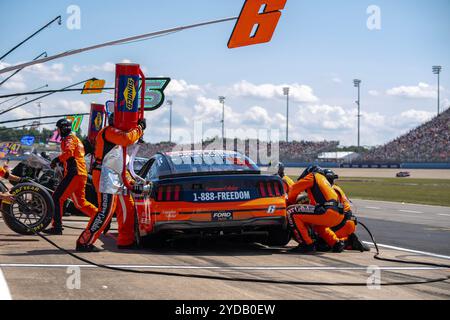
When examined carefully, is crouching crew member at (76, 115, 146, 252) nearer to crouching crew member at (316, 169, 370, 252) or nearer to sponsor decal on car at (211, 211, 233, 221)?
sponsor decal on car at (211, 211, 233, 221)

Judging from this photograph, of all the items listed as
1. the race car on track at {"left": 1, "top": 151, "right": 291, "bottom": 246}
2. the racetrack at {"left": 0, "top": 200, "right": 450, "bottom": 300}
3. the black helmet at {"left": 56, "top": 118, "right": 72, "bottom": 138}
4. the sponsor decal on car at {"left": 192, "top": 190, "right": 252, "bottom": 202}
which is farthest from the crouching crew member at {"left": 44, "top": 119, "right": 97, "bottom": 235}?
the sponsor decal on car at {"left": 192, "top": 190, "right": 252, "bottom": 202}

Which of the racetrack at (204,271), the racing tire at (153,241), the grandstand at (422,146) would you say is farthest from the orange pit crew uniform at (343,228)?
the grandstand at (422,146)

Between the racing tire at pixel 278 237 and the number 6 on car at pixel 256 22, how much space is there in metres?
3.17

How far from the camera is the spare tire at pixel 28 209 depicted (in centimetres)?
936

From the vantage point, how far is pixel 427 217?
17.3 meters

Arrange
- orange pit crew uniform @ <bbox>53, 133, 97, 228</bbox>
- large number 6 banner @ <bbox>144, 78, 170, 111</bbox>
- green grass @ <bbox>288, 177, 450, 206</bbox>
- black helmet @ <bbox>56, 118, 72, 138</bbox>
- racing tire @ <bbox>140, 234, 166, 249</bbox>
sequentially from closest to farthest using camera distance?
racing tire @ <bbox>140, 234, 166, 249</bbox> < orange pit crew uniform @ <bbox>53, 133, 97, 228</bbox> < black helmet @ <bbox>56, 118, 72, 138</bbox> < large number 6 banner @ <bbox>144, 78, 170, 111</bbox> < green grass @ <bbox>288, 177, 450, 206</bbox>

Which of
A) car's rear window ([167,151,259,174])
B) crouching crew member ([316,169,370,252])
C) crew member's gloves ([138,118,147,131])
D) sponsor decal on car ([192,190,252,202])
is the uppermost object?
crew member's gloves ([138,118,147,131])

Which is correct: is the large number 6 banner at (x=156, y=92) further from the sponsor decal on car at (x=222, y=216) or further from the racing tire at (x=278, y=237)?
the sponsor decal on car at (x=222, y=216)

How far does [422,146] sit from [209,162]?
225ft

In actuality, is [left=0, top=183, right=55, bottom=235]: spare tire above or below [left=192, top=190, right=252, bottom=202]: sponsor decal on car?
below

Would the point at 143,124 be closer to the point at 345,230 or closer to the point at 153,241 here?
the point at 153,241

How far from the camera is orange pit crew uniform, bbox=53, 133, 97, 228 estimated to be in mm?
9766

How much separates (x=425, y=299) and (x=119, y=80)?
16.5ft

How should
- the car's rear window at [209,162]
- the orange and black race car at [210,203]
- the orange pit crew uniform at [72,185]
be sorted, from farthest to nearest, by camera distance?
the orange pit crew uniform at [72,185], the car's rear window at [209,162], the orange and black race car at [210,203]
